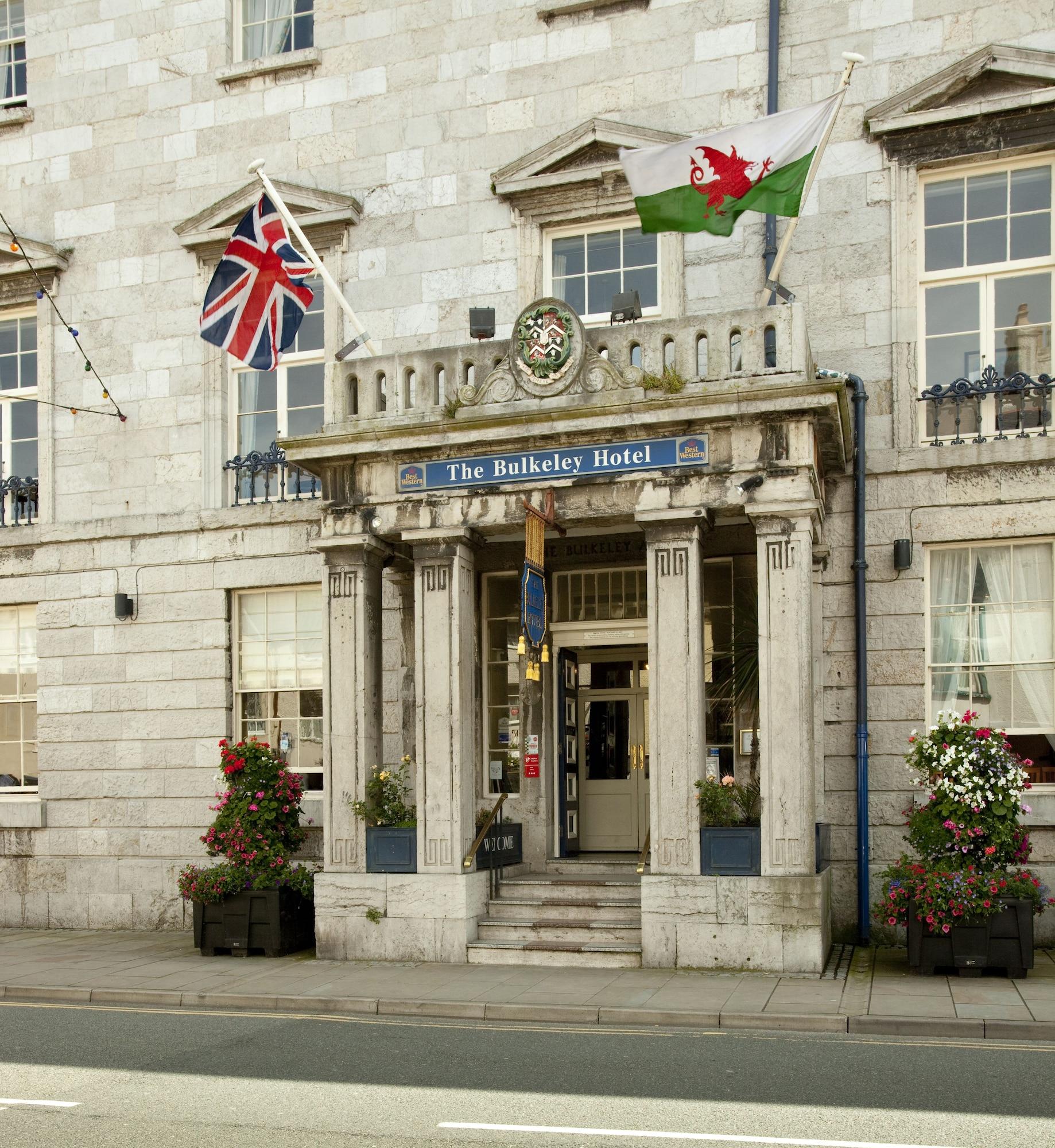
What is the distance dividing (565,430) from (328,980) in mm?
5604

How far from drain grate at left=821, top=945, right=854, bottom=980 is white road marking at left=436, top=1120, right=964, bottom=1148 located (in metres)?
5.13

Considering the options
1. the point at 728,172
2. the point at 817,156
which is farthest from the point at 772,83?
the point at 817,156

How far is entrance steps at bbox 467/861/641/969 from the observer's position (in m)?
13.1

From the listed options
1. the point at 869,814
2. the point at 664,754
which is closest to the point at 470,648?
the point at 664,754

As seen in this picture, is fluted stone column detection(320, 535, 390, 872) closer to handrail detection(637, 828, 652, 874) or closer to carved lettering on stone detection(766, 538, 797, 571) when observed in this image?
handrail detection(637, 828, 652, 874)

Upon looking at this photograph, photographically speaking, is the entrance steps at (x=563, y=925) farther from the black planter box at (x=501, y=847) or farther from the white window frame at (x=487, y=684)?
the white window frame at (x=487, y=684)

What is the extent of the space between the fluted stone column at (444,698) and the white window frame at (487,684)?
6.91 feet

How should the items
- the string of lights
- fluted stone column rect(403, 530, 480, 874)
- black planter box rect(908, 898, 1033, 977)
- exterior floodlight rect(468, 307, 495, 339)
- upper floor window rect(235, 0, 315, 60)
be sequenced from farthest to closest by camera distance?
upper floor window rect(235, 0, 315, 60), the string of lights, exterior floodlight rect(468, 307, 495, 339), fluted stone column rect(403, 530, 480, 874), black planter box rect(908, 898, 1033, 977)

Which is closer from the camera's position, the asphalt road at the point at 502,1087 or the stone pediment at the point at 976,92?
the asphalt road at the point at 502,1087

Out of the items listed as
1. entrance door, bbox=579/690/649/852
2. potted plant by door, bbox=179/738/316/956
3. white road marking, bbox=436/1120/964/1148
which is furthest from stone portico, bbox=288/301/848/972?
white road marking, bbox=436/1120/964/1148

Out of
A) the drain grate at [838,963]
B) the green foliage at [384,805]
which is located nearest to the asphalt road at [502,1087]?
the drain grate at [838,963]

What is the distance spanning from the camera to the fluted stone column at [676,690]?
12.9m

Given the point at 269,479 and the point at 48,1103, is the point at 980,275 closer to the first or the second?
the point at 269,479

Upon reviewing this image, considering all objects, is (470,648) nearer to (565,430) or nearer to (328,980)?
(565,430)
